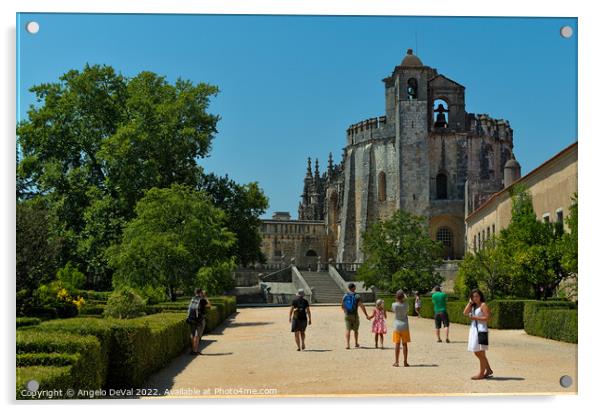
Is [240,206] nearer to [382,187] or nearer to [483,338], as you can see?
[382,187]

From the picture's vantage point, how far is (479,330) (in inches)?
498

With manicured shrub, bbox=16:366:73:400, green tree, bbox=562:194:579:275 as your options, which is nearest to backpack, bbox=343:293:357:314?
green tree, bbox=562:194:579:275

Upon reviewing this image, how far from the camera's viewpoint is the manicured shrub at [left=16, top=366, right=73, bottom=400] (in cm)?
950

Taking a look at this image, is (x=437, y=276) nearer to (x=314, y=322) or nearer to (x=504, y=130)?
(x=314, y=322)

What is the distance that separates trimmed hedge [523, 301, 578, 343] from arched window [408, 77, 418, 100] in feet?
130

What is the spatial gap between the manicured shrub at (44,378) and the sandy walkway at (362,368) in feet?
6.01

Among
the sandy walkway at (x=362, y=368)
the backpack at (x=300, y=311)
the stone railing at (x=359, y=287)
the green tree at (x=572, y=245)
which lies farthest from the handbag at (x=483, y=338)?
the stone railing at (x=359, y=287)

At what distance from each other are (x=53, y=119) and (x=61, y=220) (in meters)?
4.56

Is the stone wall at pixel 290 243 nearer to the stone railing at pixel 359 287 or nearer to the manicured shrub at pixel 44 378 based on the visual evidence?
the stone railing at pixel 359 287

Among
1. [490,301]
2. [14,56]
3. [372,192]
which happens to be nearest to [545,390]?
[14,56]

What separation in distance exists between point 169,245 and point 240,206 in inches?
586

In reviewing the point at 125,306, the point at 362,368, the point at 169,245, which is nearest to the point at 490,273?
the point at 169,245

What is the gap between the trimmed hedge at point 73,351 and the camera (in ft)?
33.9

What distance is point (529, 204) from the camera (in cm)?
2817
